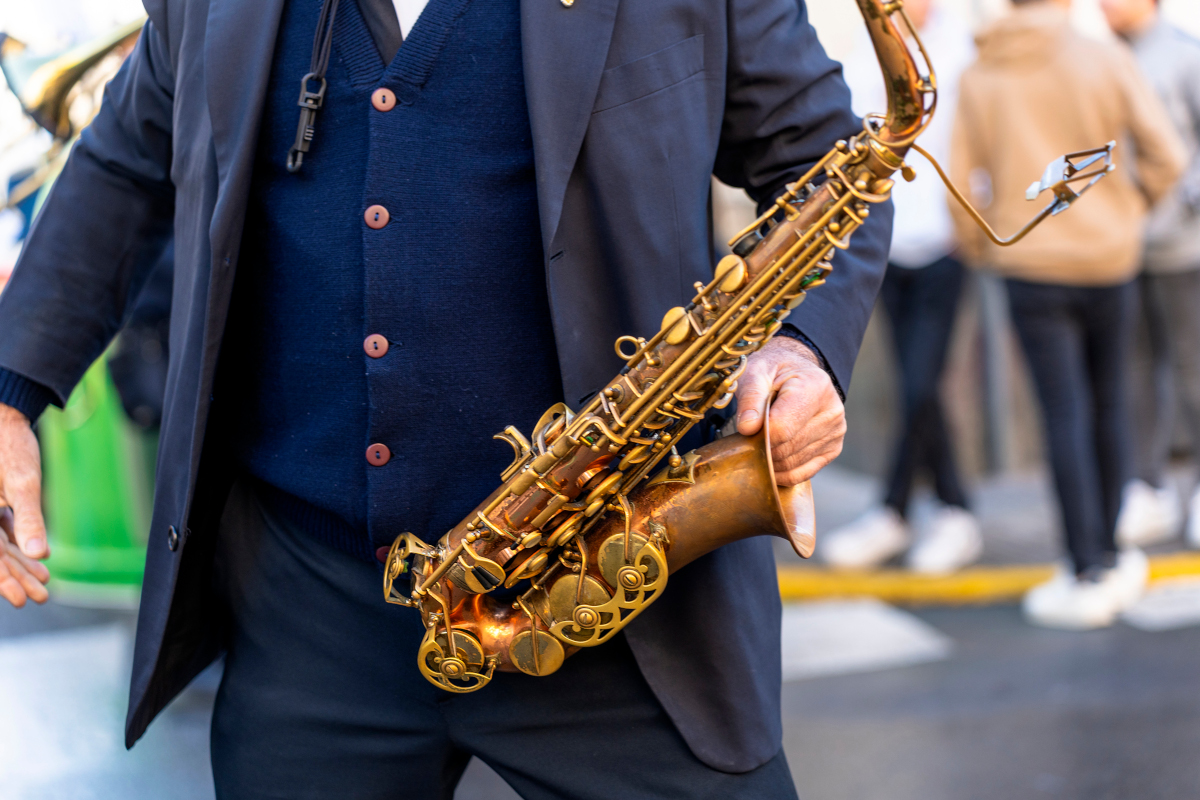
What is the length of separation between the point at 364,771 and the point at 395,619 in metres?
0.21

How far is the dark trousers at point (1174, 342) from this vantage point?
5.41 m

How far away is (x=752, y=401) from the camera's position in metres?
1.35

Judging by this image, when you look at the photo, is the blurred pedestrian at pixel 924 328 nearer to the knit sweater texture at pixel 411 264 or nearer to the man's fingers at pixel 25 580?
the knit sweater texture at pixel 411 264

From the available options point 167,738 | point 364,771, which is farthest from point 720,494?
point 167,738

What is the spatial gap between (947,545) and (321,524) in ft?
14.2

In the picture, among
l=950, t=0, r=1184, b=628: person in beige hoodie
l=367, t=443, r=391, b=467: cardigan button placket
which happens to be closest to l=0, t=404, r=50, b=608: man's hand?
l=367, t=443, r=391, b=467: cardigan button placket

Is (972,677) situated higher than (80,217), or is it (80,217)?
(80,217)

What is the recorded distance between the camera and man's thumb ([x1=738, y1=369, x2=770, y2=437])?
4.39 ft

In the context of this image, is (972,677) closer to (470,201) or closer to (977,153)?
(977,153)

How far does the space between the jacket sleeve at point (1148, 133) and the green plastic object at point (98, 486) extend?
4.33m

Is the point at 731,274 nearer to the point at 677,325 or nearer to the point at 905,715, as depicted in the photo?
the point at 677,325

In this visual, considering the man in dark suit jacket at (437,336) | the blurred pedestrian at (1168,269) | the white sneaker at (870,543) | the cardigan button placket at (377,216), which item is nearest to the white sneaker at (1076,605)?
the blurred pedestrian at (1168,269)

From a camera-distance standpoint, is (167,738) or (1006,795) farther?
(167,738)

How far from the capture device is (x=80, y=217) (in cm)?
171
